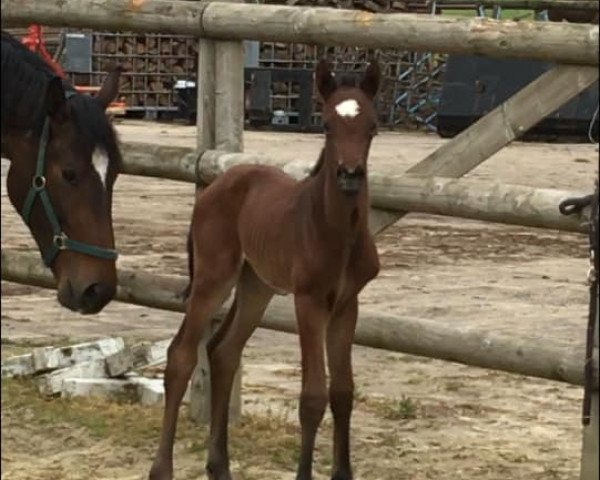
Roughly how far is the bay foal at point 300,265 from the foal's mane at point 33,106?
0.62 m

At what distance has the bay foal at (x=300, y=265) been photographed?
164 inches

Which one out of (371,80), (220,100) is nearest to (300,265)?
(371,80)

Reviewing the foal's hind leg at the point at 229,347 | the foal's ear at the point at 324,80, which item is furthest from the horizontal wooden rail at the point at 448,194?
the foal's ear at the point at 324,80

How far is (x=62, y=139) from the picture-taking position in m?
4.04

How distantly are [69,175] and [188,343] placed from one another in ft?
3.53

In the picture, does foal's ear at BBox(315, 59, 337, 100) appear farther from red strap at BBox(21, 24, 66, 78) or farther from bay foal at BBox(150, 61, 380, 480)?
red strap at BBox(21, 24, 66, 78)

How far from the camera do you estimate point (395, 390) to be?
666 centimetres

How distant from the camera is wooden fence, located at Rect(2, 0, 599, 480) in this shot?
176 inches

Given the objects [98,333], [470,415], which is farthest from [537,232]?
[470,415]

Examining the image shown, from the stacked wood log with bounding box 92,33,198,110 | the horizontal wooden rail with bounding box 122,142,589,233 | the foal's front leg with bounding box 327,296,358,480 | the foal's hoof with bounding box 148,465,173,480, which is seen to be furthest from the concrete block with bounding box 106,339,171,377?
the stacked wood log with bounding box 92,33,198,110

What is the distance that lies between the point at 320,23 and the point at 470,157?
0.76 m

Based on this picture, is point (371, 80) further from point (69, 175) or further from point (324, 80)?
point (69, 175)

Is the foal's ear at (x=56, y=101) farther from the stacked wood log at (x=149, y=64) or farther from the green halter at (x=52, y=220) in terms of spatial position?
the stacked wood log at (x=149, y=64)

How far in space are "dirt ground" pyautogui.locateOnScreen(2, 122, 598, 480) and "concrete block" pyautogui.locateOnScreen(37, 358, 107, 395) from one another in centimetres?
7
